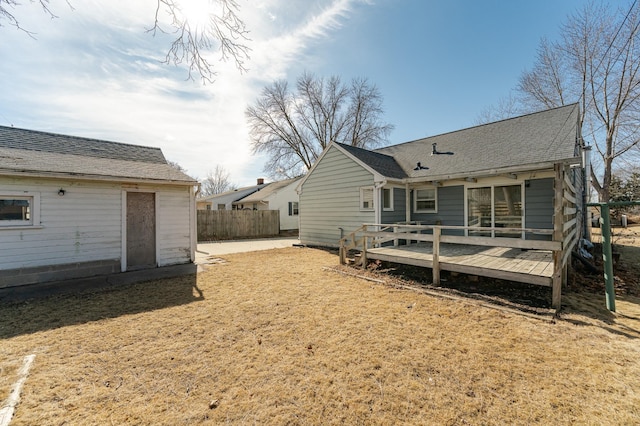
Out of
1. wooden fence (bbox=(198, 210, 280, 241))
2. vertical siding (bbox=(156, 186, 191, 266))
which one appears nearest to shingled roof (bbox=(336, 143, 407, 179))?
vertical siding (bbox=(156, 186, 191, 266))

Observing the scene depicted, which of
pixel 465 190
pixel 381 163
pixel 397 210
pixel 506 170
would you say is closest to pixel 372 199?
pixel 397 210

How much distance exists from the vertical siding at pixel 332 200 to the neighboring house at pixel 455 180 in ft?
0.14

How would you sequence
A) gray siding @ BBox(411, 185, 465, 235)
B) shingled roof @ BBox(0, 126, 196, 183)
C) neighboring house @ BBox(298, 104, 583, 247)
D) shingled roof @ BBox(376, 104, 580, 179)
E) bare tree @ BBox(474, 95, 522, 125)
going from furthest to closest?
bare tree @ BBox(474, 95, 522, 125), gray siding @ BBox(411, 185, 465, 235), neighboring house @ BBox(298, 104, 583, 247), shingled roof @ BBox(376, 104, 580, 179), shingled roof @ BBox(0, 126, 196, 183)

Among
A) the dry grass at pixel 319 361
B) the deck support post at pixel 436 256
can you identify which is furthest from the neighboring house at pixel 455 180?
the dry grass at pixel 319 361

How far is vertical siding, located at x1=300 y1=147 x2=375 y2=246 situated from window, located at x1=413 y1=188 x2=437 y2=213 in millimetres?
1995

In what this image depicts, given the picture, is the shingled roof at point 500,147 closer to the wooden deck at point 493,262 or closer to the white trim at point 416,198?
the white trim at point 416,198

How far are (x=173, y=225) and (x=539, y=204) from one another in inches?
433

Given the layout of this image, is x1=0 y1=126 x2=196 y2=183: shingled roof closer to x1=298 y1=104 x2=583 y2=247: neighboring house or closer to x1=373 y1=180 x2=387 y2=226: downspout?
x1=298 y1=104 x2=583 y2=247: neighboring house

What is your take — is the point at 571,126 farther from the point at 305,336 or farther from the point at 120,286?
the point at 120,286

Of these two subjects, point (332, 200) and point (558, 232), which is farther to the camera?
point (332, 200)

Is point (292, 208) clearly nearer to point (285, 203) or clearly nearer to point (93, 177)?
point (285, 203)

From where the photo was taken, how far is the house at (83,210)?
242 inches

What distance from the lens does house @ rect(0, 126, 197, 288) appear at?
6.14 meters

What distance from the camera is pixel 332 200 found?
12.0 m
